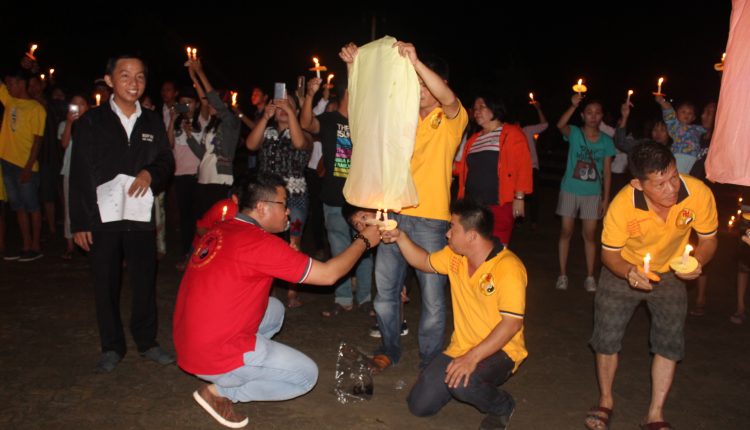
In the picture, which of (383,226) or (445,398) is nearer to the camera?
(383,226)

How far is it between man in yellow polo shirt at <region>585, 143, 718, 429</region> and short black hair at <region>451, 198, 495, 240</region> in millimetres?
734

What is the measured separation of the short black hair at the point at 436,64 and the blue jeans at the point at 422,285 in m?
1.00

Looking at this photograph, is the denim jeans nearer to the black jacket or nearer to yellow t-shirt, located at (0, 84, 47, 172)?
the black jacket

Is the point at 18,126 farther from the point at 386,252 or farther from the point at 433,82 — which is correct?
the point at 433,82

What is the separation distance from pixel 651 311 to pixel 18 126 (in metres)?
7.26

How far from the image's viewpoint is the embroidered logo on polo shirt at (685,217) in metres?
3.63

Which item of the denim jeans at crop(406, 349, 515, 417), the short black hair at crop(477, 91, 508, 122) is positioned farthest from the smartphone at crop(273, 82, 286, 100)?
the denim jeans at crop(406, 349, 515, 417)

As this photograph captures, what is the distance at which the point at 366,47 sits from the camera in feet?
12.2

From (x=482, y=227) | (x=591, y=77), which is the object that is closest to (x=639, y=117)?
(x=591, y=77)

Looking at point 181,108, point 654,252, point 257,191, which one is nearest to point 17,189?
point 181,108

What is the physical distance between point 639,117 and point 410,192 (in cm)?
2127

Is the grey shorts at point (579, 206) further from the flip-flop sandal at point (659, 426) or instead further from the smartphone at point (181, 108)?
the smartphone at point (181, 108)

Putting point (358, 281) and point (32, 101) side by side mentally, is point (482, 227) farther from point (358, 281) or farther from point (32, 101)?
point (32, 101)

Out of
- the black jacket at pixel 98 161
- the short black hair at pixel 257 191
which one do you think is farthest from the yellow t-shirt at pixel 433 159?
the black jacket at pixel 98 161
